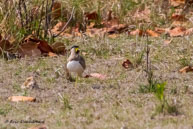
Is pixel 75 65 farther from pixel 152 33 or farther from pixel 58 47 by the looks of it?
pixel 152 33

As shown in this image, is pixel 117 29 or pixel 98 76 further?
pixel 117 29

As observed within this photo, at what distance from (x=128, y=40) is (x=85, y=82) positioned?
2163mm

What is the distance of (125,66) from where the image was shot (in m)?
6.71

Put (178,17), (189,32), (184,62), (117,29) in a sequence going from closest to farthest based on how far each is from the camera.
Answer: (184,62) < (189,32) < (117,29) < (178,17)

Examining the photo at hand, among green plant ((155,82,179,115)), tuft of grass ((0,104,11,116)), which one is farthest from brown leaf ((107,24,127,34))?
green plant ((155,82,179,115))

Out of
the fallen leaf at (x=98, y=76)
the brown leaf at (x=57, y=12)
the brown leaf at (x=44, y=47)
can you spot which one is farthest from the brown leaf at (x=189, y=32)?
the fallen leaf at (x=98, y=76)

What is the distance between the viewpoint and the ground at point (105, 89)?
15.4 ft

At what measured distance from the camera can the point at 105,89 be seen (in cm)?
573

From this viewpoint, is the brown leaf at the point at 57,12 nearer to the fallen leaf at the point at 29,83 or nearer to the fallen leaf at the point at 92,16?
the fallen leaf at the point at 92,16

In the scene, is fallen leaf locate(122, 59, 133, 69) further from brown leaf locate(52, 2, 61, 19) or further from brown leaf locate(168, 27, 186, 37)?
brown leaf locate(52, 2, 61, 19)

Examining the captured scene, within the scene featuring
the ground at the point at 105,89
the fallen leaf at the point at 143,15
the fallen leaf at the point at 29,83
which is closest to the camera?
the ground at the point at 105,89

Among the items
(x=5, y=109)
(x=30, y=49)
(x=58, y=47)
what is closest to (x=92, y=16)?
(x=58, y=47)

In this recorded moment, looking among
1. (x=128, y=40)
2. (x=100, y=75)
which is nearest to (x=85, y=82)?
(x=100, y=75)

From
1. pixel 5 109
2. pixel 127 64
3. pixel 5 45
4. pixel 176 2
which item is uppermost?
pixel 176 2
